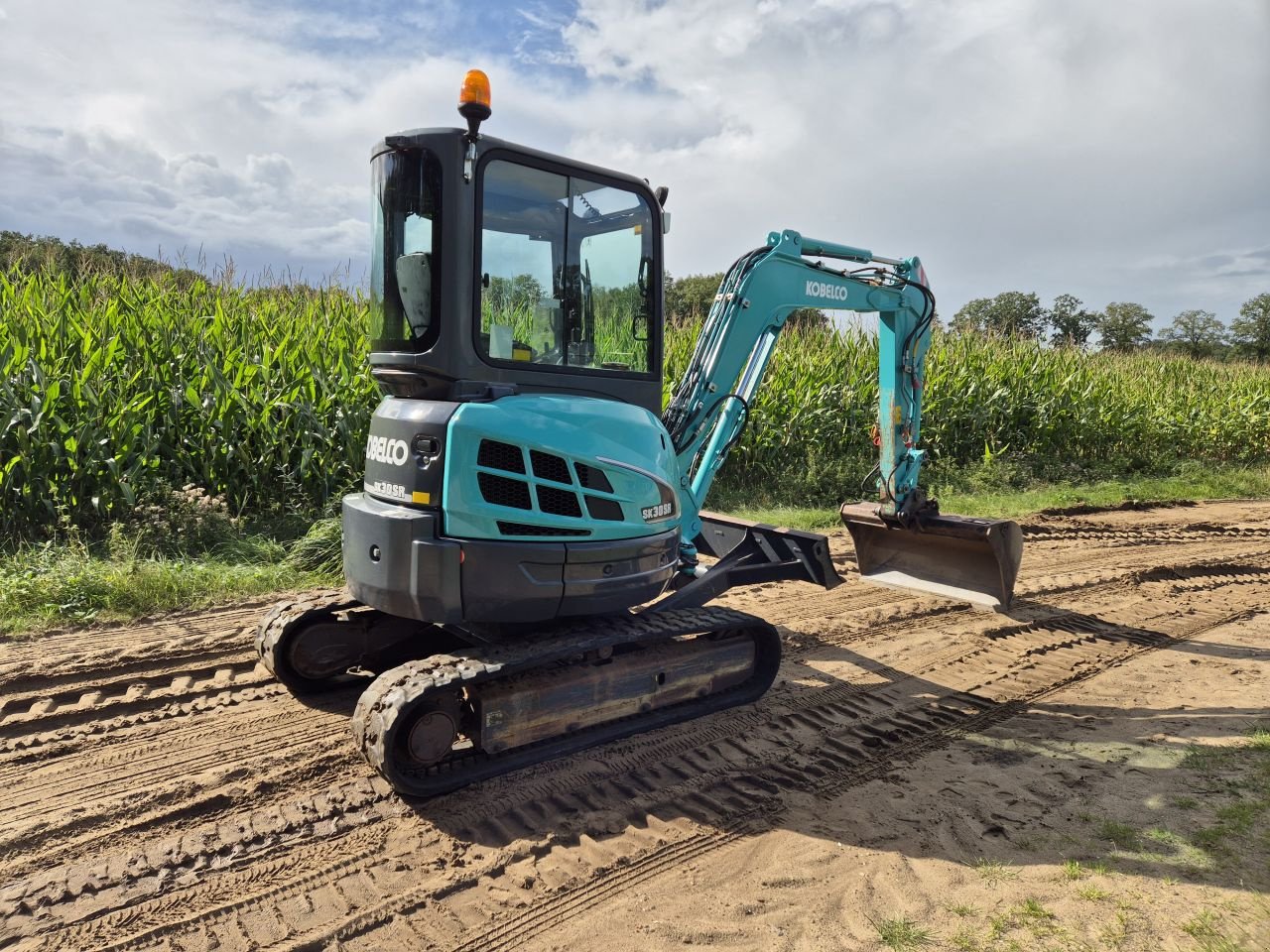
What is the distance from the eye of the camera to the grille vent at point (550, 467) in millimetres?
3646

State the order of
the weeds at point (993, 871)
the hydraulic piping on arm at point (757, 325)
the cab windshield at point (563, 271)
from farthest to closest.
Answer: the hydraulic piping on arm at point (757, 325), the cab windshield at point (563, 271), the weeds at point (993, 871)

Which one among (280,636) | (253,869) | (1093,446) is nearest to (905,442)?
(280,636)

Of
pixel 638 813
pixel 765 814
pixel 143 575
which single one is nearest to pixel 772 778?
pixel 765 814

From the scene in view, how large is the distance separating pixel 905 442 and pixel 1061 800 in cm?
299

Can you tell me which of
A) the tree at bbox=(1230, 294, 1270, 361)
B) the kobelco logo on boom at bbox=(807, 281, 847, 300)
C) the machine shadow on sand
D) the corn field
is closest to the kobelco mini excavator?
the machine shadow on sand

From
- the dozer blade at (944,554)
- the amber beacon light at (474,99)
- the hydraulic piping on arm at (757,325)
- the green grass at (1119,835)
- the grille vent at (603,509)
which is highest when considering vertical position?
the amber beacon light at (474,99)

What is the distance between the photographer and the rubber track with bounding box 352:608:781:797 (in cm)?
336

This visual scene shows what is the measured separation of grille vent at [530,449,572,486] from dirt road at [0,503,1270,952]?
1.28m

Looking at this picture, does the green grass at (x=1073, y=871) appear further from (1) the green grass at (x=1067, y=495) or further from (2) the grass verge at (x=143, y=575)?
(1) the green grass at (x=1067, y=495)

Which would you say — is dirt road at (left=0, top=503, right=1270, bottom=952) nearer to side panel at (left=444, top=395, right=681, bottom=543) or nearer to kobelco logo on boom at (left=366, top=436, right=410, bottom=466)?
side panel at (left=444, top=395, right=681, bottom=543)

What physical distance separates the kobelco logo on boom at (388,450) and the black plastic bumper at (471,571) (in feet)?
0.64

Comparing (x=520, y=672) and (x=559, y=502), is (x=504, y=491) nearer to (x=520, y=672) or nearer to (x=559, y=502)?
(x=559, y=502)

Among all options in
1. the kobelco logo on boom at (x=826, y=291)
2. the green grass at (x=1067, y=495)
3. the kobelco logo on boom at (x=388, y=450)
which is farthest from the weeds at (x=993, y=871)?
the green grass at (x=1067, y=495)

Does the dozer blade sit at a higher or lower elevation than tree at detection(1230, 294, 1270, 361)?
lower
